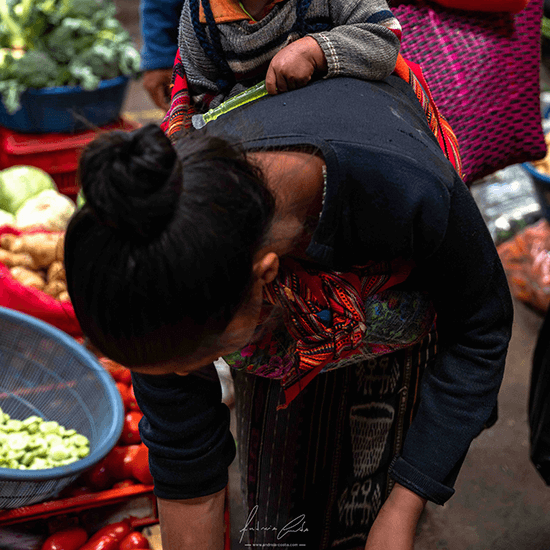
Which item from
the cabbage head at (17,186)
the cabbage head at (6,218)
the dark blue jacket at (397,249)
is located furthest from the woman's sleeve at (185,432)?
the cabbage head at (17,186)

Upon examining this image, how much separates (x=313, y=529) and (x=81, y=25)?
243 centimetres

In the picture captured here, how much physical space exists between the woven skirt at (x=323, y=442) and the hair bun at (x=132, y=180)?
2.08 ft

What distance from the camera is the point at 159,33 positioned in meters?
1.50

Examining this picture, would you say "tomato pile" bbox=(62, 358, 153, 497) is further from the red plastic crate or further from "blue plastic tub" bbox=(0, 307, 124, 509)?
the red plastic crate

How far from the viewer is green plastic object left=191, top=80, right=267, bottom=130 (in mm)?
862

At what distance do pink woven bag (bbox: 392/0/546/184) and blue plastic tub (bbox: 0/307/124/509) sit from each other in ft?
3.32

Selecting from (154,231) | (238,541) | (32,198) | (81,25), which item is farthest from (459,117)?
(81,25)

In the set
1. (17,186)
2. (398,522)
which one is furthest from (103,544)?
(17,186)

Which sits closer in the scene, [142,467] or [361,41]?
[361,41]

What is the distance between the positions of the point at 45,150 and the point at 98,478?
158 centimetres

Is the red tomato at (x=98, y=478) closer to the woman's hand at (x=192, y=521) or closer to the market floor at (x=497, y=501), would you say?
the market floor at (x=497, y=501)

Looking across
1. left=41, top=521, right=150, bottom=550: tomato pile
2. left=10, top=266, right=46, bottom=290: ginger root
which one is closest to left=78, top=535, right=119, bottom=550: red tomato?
left=41, top=521, right=150, bottom=550: tomato pile

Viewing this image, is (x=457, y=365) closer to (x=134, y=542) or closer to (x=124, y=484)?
(x=134, y=542)

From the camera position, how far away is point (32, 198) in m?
2.35
